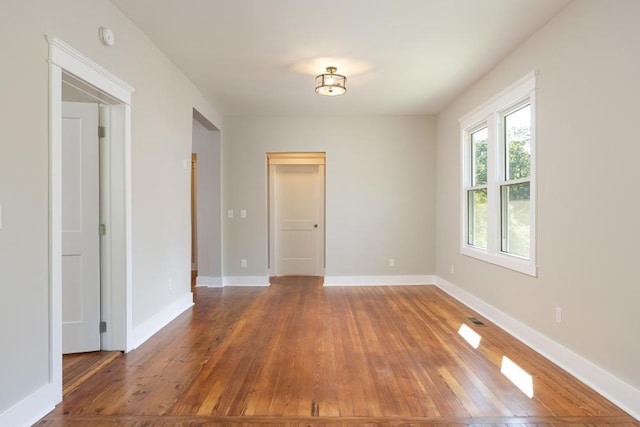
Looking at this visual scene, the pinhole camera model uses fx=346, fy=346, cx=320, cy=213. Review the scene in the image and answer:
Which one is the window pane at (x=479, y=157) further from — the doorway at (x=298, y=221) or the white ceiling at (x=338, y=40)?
the doorway at (x=298, y=221)

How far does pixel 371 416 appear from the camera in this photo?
199cm

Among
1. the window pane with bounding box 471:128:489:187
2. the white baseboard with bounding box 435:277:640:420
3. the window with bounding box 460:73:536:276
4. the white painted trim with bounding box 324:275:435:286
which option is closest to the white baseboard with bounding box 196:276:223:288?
the white painted trim with bounding box 324:275:435:286

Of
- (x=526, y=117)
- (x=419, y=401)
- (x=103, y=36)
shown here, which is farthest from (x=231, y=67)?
(x=419, y=401)

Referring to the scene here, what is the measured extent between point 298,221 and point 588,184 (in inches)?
193

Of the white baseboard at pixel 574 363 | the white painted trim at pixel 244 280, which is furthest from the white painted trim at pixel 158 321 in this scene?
the white baseboard at pixel 574 363

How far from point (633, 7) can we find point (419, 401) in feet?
8.85

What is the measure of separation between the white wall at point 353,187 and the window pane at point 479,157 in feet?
3.87

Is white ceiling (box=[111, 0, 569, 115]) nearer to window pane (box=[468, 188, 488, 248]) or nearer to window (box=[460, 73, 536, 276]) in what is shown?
window (box=[460, 73, 536, 276])

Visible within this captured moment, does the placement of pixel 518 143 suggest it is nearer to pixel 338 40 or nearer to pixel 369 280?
pixel 338 40

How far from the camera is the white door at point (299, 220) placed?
668 centimetres

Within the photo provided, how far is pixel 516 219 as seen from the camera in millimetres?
3424

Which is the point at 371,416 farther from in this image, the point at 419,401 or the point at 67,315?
Result: the point at 67,315

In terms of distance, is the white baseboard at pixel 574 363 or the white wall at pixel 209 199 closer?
the white baseboard at pixel 574 363

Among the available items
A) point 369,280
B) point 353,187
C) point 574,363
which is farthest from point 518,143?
point 369,280
